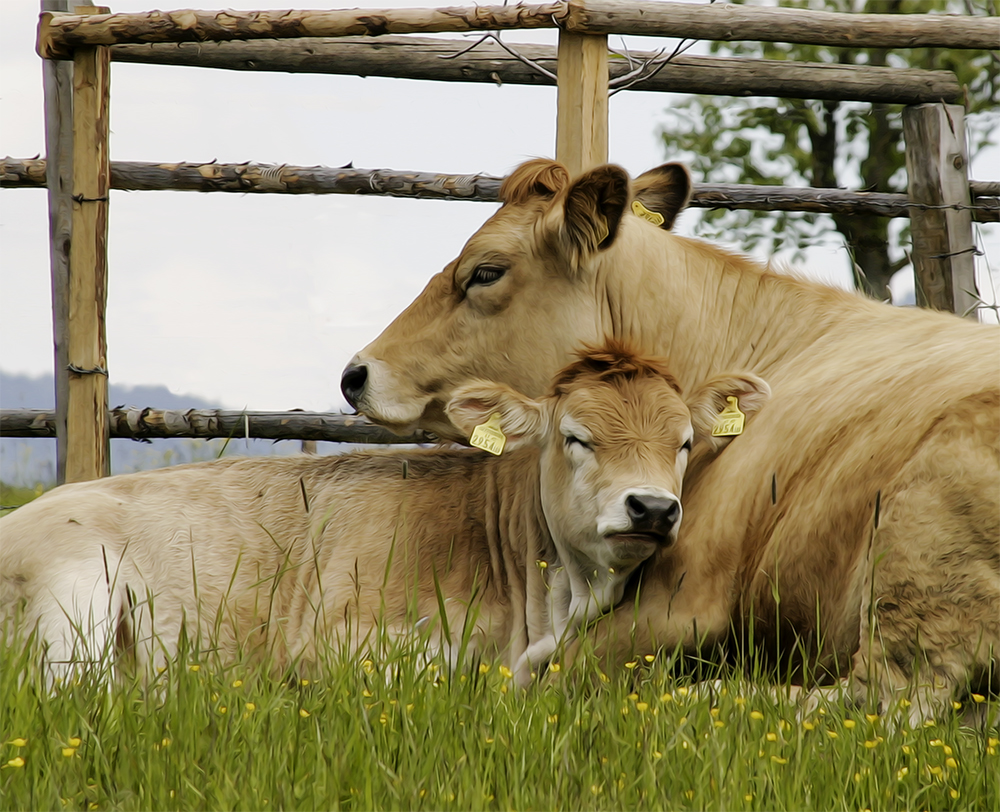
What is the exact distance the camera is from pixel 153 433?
667 centimetres

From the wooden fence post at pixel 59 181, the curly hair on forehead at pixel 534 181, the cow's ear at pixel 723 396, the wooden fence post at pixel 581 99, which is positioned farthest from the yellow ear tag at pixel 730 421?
the wooden fence post at pixel 59 181

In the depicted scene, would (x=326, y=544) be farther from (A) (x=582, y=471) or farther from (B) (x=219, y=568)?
(A) (x=582, y=471)

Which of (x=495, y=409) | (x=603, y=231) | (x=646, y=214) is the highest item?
(x=646, y=214)

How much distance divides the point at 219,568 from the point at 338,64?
13.4 ft

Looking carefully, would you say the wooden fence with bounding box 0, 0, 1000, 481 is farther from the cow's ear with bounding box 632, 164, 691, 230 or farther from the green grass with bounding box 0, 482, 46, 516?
the green grass with bounding box 0, 482, 46, 516

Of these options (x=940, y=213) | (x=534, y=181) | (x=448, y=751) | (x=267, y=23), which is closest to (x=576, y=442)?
(x=534, y=181)

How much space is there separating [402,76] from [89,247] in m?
2.45

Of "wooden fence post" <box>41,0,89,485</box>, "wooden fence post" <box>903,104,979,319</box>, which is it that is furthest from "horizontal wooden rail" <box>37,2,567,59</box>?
"wooden fence post" <box>903,104,979,319</box>

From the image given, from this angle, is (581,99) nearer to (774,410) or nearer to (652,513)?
(774,410)

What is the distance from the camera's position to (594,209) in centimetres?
437

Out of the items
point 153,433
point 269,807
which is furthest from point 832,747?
point 153,433

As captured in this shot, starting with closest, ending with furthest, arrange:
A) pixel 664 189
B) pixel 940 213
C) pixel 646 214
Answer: pixel 646 214
pixel 664 189
pixel 940 213

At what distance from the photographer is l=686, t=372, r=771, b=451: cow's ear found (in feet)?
13.3

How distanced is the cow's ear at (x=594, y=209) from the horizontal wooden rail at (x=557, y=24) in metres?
1.49
